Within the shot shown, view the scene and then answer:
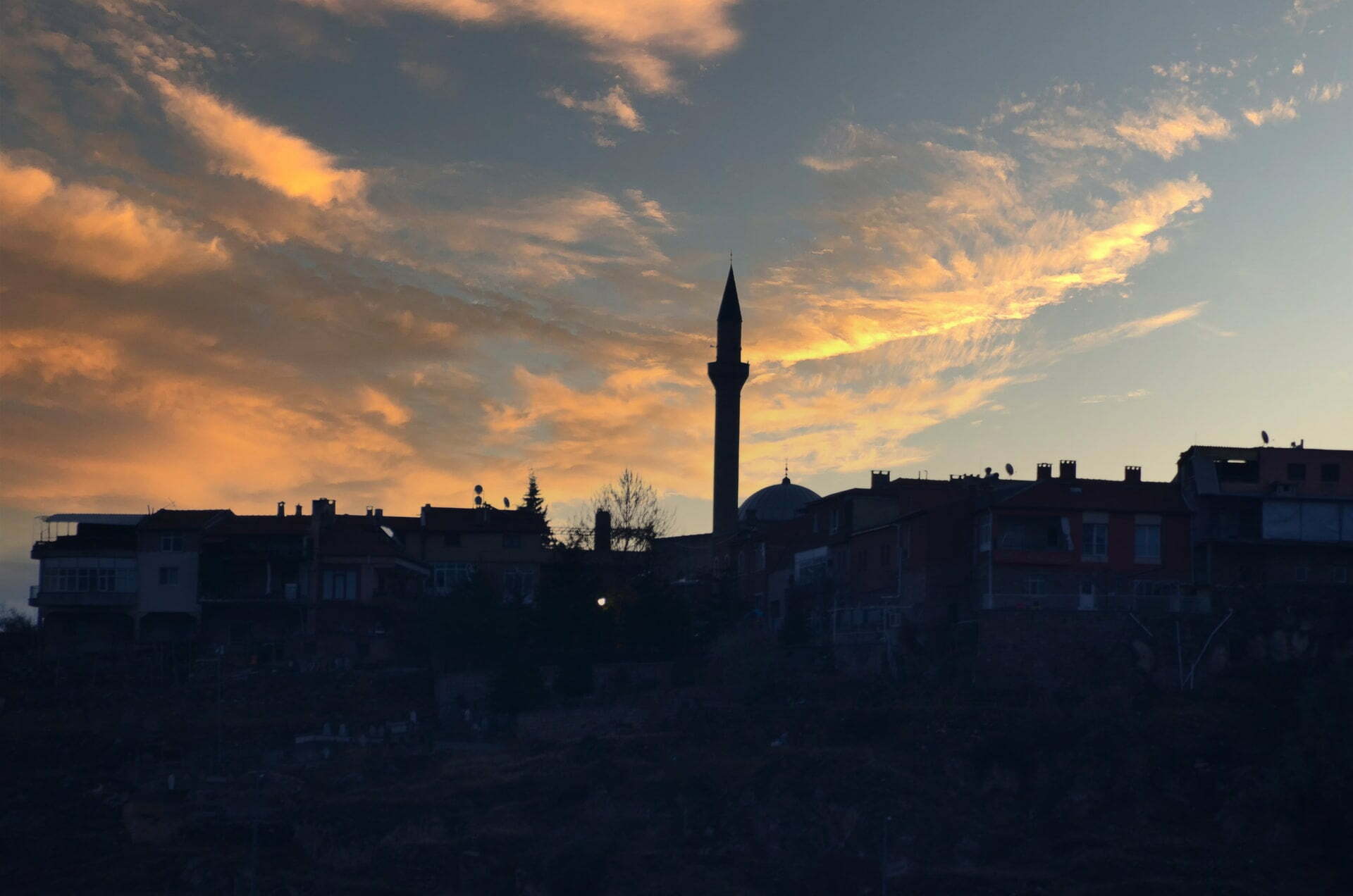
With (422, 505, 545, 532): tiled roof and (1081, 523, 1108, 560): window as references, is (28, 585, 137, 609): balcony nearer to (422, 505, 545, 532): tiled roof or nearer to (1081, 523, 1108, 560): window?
(422, 505, 545, 532): tiled roof

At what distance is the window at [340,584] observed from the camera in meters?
75.4

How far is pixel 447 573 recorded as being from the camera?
80.9 metres

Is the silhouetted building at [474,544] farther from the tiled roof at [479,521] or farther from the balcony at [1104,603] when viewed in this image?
the balcony at [1104,603]

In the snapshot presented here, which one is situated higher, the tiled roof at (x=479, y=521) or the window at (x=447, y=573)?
the tiled roof at (x=479, y=521)

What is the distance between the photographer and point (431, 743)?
60.8 m

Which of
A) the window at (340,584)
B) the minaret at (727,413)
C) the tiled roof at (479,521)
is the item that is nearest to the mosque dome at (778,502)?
the minaret at (727,413)

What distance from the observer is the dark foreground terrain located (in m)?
50.6

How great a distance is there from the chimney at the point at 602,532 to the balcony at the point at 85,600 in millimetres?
23441

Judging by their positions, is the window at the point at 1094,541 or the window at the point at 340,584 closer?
the window at the point at 1094,541

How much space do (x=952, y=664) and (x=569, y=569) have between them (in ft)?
58.9

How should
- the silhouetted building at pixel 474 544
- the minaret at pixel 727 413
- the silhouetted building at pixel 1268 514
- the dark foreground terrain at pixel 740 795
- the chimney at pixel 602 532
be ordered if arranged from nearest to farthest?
the dark foreground terrain at pixel 740 795 → the silhouetted building at pixel 1268 514 → the silhouetted building at pixel 474 544 → the chimney at pixel 602 532 → the minaret at pixel 727 413

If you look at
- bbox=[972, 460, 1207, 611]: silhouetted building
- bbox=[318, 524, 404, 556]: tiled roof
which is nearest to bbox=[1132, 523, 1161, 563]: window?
bbox=[972, 460, 1207, 611]: silhouetted building

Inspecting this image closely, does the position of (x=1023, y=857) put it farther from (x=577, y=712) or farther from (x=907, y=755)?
(x=577, y=712)

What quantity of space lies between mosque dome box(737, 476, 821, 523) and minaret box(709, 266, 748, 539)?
3.65 ft
